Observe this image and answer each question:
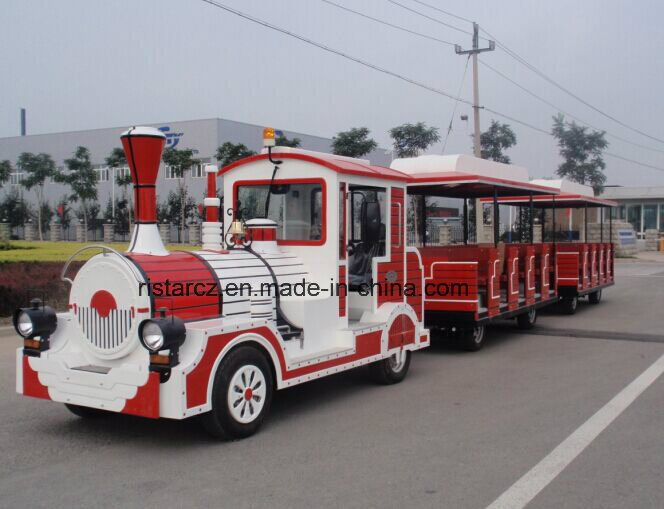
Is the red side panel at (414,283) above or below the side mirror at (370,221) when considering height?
below

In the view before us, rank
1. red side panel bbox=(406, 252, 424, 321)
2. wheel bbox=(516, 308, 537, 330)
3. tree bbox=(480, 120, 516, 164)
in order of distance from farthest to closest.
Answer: tree bbox=(480, 120, 516, 164)
wheel bbox=(516, 308, 537, 330)
red side panel bbox=(406, 252, 424, 321)

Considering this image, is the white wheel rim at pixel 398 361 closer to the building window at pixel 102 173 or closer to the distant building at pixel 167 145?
the distant building at pixel 167 145

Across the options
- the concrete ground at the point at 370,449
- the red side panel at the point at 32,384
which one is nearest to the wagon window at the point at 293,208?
the concrete ground at the point at 370,449

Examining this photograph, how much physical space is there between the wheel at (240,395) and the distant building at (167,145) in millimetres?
32211

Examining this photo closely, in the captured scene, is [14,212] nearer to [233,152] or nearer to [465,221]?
[233,152]

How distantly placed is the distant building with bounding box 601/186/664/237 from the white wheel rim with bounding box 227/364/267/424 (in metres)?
47.8

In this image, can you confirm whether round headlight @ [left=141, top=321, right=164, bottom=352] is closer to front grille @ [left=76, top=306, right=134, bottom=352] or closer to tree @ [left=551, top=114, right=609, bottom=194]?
front grille @ [left=76, top=306, right=134, bottom=352]

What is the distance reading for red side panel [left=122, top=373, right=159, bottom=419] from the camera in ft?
16.0

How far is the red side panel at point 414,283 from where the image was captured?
792cm

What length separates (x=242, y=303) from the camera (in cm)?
596

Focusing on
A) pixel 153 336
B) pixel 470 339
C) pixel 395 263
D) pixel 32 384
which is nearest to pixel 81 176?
pixel 470 339

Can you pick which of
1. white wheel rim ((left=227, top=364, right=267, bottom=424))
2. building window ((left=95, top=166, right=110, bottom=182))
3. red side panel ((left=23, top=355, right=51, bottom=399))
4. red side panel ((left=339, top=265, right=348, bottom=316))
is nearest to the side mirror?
red side panel ((left=339, top=265, right=348, bottom=316))

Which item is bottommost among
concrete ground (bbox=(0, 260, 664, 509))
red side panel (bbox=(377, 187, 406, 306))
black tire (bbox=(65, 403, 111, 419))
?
concrete ground (bbox=(0, 260, 664, 509))

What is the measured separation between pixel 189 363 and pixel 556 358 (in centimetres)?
585
